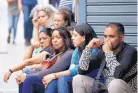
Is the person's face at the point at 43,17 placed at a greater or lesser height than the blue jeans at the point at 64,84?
greater

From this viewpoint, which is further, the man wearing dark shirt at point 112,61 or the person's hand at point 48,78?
the person's hand at point 48,78

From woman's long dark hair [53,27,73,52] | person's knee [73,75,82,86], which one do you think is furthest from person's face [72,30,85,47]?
person's knee [73,75,82,86]

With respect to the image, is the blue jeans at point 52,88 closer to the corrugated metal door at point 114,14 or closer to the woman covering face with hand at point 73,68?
the woman covering face with hand at point 73,68

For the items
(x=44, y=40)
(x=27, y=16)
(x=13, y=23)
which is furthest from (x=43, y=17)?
(x=13, y=23)

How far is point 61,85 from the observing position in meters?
6.07

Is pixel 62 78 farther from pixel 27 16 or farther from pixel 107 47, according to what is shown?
pixel 27 16

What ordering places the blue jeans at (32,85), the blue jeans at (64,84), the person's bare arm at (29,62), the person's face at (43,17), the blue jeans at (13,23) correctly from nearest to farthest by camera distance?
the blue jeans at (64,84) → the blue jeans at (32,85) → the person's bare arm at (29,62) → the person's face at (43,17) → the blue jeans at (13,23)

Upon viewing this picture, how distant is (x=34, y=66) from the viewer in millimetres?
6777

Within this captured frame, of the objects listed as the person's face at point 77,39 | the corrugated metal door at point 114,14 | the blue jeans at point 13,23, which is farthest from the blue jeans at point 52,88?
the blue jeans at point 13,23

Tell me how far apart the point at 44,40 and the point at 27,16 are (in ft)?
19.3

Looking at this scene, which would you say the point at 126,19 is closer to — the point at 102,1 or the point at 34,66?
the point at 102,1

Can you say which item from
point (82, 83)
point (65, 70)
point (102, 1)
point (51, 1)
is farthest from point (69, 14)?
point (51, 1)

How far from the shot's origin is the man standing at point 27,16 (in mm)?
12437

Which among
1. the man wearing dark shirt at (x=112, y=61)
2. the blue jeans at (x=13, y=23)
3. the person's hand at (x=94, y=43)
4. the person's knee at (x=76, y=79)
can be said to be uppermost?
the person's hand at (x=94, y=43)
